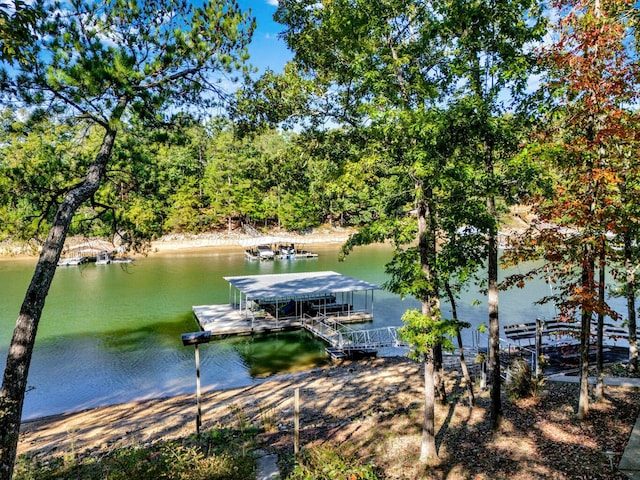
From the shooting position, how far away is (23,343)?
5.18m

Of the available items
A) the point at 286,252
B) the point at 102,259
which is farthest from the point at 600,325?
the point at 102,259

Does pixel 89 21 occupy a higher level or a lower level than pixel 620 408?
higher

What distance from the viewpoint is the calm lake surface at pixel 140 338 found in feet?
42.9

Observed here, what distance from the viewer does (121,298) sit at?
24.1 meters

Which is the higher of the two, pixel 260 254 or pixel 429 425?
pixel 260 254

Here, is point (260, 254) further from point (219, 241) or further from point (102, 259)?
point (102, 259)

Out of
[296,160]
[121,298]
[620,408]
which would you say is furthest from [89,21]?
[121,298]

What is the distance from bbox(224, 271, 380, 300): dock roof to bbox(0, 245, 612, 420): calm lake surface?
1.90 m

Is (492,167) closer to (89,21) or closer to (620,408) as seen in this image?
(620,408)

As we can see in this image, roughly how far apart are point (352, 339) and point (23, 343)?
1226 cm

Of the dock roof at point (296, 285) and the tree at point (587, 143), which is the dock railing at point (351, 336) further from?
the tree at point (587, 143)

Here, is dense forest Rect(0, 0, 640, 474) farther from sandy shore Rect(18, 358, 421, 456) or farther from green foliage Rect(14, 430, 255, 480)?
sandy shore Rect(18, 358, 421, 456)

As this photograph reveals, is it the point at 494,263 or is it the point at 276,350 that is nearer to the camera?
the point at 494,263

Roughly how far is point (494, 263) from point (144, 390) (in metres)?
11.1
